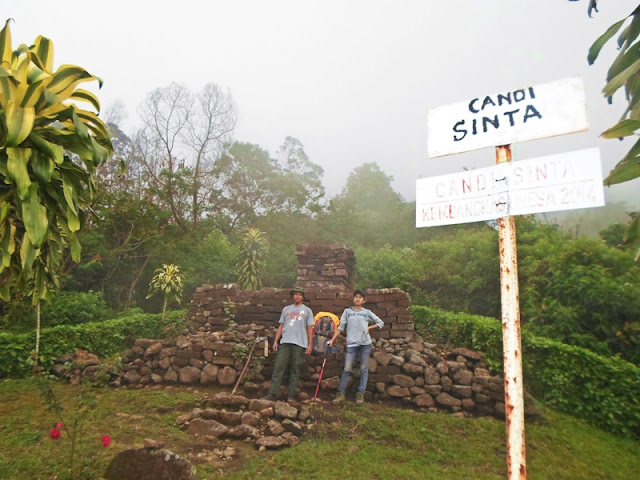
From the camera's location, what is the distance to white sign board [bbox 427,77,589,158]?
2180mm

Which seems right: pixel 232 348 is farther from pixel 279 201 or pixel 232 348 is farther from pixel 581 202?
pixel 279 201

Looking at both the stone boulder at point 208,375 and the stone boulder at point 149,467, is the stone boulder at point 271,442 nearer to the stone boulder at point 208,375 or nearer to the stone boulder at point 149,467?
the stone boulder at point 149,467

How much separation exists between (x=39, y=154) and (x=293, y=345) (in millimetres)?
4346

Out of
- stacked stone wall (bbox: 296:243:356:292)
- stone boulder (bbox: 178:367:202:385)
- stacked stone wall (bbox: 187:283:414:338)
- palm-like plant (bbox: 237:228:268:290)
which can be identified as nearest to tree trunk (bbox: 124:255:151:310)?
palm-like plant (bbox: 237:228:268:290)

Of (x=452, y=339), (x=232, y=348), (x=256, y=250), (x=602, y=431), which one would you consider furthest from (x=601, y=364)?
(x=256, y=250)

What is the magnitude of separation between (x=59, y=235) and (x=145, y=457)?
1.95 metres

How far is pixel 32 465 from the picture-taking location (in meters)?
3.56

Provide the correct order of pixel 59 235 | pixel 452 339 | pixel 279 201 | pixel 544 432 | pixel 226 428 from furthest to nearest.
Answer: pixel 279 201, pixel 452 339, pixel 544 432, pixel 226 428, pixel 59 235

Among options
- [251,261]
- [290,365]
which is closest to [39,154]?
[290,365]

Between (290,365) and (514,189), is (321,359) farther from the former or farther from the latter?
(514,189)

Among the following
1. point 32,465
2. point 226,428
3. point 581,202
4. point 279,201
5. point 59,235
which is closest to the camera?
point 581,202

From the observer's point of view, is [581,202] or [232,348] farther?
[232,348]

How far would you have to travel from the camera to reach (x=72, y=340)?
26.0 feet

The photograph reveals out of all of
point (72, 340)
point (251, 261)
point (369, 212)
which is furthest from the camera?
point (369, 212)
